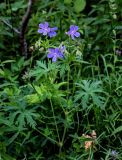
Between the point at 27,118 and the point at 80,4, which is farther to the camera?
the point at 80,4

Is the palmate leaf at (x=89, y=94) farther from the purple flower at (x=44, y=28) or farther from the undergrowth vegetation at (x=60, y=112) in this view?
the purple flower at (x=44, y=28)

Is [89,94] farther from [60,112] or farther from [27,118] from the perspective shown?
[27,118]

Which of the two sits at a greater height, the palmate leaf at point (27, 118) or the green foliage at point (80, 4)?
the green foliage at point (80, 4)

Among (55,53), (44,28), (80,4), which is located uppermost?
(80,4)

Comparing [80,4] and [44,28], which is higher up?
[80,4]

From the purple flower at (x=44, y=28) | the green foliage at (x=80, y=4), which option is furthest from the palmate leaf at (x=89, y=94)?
the green foliage at (x=80, y=4)

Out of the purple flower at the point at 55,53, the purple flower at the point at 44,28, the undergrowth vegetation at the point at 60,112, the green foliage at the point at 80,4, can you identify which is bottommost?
the undergrowth vegetation at the point at 60,112

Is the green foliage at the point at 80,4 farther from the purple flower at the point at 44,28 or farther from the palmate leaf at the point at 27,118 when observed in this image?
the palmate leaf at the point at 27,118

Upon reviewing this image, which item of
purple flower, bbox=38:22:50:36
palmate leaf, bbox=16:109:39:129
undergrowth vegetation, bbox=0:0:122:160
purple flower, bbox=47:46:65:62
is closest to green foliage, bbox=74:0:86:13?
undergrowth vegetation, bbox=0:0:122:160

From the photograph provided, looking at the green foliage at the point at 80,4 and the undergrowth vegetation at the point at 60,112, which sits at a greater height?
the green foliage at the point at 80,4

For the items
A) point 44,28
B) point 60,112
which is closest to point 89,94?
point 60,112

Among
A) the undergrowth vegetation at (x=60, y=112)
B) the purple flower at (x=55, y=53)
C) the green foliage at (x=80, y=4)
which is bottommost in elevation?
the undergrowth vegetation at (x=60, y=112)

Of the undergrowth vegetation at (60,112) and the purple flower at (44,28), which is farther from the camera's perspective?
the purple flower at (44,28)

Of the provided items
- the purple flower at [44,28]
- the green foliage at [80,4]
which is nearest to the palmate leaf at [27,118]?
the purple flower at [44,28]
